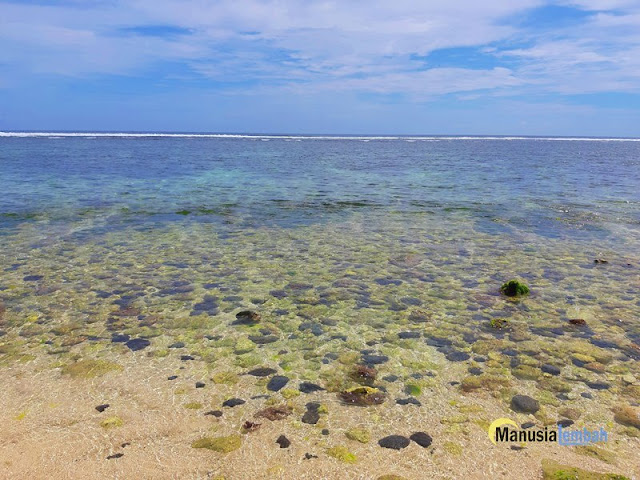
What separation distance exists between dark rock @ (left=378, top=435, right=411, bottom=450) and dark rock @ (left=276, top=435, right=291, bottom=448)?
1380 millimetres

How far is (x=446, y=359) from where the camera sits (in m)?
9.09

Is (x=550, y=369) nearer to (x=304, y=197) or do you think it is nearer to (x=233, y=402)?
(x=233, y=402)

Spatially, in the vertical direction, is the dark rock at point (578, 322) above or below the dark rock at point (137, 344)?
above

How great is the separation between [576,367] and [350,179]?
3608 centimetres

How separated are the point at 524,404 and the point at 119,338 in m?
8.33

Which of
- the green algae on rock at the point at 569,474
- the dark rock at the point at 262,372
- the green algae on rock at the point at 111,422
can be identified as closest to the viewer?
the green algae on rock at the point at 569,474

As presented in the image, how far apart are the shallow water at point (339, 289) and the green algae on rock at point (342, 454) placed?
5.33 feet

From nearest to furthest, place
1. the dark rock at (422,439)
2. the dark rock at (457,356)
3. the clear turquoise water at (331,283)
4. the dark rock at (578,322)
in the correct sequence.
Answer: the dark rock at (422,439), the dark rock at (457,356), the clear turquoise water at (331,283), the dark rock at (578,322)

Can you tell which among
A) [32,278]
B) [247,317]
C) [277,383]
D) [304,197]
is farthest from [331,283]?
[304,197]

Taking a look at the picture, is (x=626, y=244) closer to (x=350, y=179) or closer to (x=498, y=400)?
(x=498, y=400)

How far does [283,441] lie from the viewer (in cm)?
661

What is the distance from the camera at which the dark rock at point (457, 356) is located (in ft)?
29.8

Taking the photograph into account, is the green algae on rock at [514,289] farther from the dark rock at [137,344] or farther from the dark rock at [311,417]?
the dark rock at [137,344]

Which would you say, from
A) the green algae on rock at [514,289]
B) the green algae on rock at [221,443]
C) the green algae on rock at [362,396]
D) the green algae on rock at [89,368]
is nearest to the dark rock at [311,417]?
the green algae on rock at [362,396]
